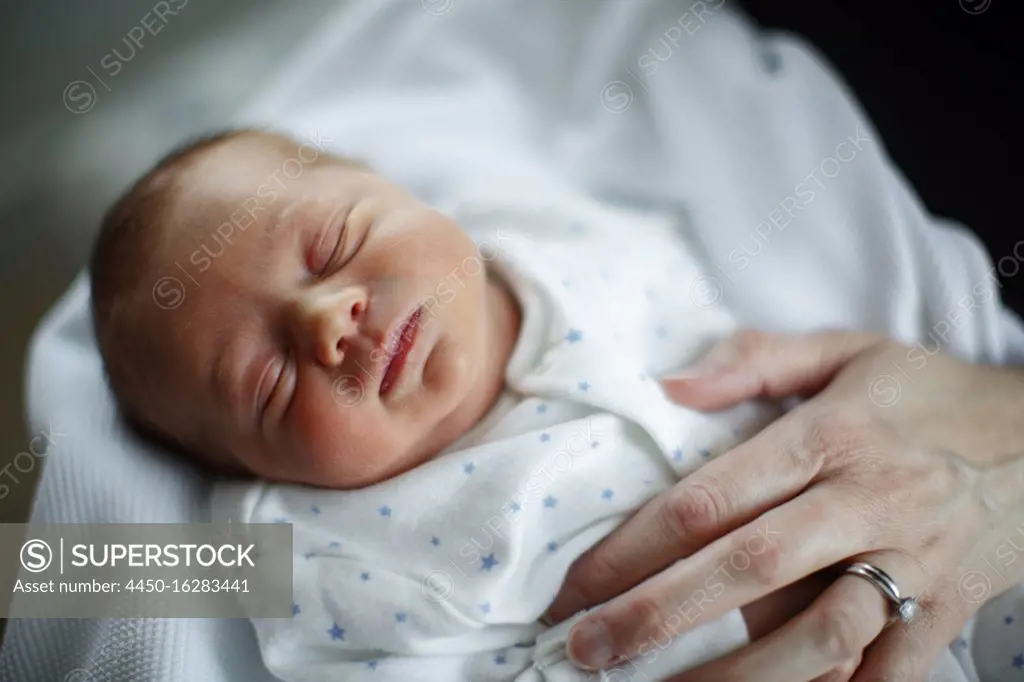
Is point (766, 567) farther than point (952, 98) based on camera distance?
No

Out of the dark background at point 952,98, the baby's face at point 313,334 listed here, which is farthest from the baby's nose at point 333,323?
the dark background at point 952,98

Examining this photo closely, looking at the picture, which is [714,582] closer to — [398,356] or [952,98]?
[398,356]

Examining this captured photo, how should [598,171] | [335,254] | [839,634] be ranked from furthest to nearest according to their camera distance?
[598,171] → [335,254] → [839,634]

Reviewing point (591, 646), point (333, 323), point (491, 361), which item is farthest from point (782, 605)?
point (333, 323)

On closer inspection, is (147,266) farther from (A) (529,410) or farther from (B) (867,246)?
(B) (867,246)

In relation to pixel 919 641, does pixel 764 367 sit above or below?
above

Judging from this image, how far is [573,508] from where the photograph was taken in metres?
0.67

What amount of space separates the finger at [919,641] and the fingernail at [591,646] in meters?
0.20

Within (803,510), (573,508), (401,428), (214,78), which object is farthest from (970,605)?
(214,78)

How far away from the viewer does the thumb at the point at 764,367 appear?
2.38 feet

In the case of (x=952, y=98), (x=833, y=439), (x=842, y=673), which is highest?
(x=952, y=98)

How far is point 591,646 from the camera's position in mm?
606

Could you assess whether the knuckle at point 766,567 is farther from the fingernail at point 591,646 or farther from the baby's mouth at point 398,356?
the baby's mouth at point 398,356

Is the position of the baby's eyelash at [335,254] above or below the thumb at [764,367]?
above
